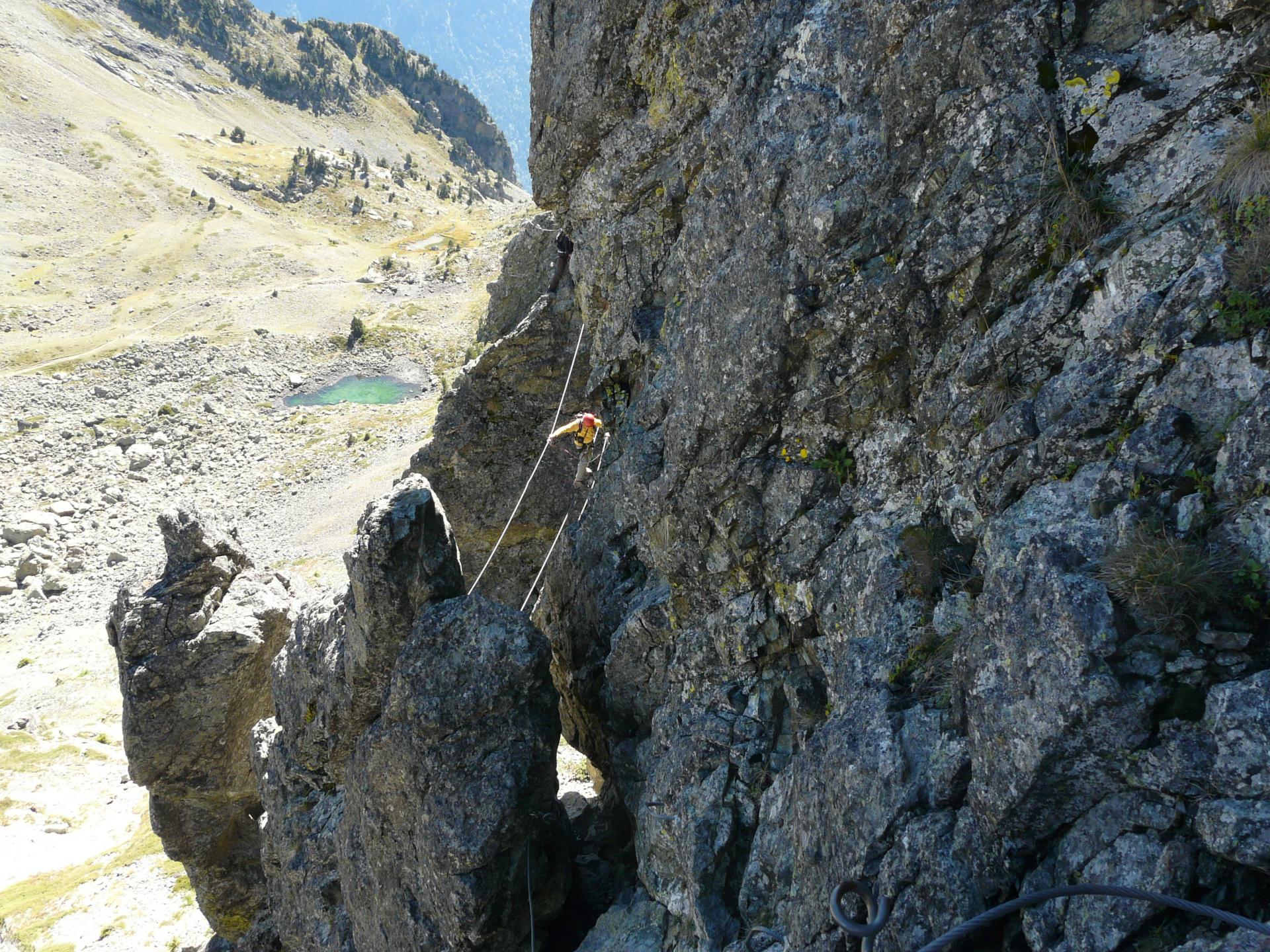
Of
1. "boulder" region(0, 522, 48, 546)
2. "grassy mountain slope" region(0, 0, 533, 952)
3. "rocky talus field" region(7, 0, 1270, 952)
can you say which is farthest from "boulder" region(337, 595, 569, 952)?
"boulder" region(0, 522, 48, 546)

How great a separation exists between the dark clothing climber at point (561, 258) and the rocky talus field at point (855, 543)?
2.92 metres

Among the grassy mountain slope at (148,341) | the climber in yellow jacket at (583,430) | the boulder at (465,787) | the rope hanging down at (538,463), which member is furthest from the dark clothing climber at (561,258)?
the grassy mountain slope at (148,341)

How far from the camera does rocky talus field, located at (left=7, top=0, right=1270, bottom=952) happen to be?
19.8 feet

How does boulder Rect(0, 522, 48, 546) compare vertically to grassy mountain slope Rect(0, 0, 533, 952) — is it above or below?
below

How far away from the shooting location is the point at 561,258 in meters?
22.5

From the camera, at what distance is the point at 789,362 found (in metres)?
10.4

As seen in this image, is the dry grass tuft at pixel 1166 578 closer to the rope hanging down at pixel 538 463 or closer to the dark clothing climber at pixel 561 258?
the rope hanging down at pixel 538 463

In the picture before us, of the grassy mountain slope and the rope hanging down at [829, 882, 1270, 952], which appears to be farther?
the grassy mountain slope

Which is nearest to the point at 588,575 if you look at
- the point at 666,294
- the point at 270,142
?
the point at 666,294

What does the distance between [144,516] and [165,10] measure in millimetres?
199730

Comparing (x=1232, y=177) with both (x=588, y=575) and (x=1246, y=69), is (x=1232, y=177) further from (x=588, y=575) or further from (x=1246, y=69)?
(x=588, y=575)

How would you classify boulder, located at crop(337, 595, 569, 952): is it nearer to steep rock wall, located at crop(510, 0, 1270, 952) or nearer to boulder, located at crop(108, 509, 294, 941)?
steep rock wall, located at crop(510, 0, 1270, 952)

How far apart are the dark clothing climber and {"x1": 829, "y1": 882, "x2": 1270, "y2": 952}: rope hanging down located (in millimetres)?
17388

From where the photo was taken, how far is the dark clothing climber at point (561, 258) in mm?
21359
